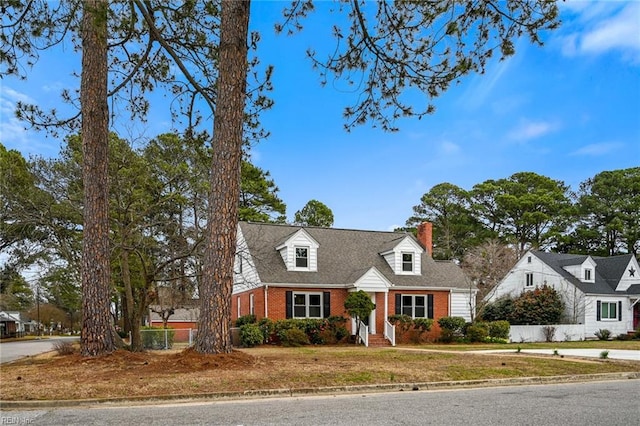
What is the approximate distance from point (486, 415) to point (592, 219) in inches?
2011

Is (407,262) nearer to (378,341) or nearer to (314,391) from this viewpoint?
(378,341)

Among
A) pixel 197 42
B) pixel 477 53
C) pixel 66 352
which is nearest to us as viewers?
pixel 477 53

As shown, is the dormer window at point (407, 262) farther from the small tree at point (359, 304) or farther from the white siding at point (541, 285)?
the white siding at point (541, 285)

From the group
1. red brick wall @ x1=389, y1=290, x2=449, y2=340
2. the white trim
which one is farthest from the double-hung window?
the white trim

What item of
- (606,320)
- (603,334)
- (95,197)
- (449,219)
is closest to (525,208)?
(449,219)

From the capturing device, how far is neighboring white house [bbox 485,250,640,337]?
32.9m

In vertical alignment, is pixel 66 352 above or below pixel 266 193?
below

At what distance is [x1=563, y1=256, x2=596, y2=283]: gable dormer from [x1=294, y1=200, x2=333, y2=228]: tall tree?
1977 cm

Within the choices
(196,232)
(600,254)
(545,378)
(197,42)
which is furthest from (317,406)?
(600,254)

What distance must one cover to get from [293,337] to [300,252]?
4958 millimetres

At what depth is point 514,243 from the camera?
51.0 m

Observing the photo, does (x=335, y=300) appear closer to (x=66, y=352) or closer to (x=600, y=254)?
(x=66, y=352)

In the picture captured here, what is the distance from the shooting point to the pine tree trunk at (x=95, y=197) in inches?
464

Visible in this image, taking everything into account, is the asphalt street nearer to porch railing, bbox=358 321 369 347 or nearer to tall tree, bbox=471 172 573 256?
porch railing, bbox=358 321 369 347
